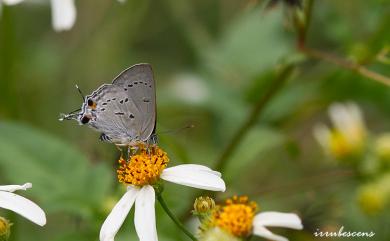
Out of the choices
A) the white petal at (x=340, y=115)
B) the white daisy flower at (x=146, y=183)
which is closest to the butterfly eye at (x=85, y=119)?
the white daisy flower at (x=146, y=183)

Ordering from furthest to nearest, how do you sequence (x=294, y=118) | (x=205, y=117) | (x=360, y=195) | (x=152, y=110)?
(x=205, y=117) < (x=294, y=118) < (x=360, y=195) < (x=152, y=110)

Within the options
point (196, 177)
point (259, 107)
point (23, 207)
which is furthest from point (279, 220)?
point (259, 107)

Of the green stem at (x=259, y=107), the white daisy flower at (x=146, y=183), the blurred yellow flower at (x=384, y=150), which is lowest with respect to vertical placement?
the white daisy flower at (x=146, y=183)

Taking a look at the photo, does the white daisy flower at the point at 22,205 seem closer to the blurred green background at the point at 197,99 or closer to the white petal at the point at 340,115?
the blurred green background at the point at 197,99

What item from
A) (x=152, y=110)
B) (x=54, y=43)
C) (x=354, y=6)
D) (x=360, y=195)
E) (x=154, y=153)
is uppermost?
(x=54, y=43)

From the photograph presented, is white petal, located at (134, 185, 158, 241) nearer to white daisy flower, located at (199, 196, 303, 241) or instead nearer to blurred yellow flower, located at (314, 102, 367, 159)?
white daisy flower, located at (199, 196, 303, 241)

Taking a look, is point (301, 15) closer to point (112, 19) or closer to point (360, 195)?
point (360, 195)

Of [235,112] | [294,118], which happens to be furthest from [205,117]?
[294,118]

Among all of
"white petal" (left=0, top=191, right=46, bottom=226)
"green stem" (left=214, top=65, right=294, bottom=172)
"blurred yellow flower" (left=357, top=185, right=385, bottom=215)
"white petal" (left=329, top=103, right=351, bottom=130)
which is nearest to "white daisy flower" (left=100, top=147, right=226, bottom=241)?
"white petal" (left=0, top=191, right=46, bottom=226)
